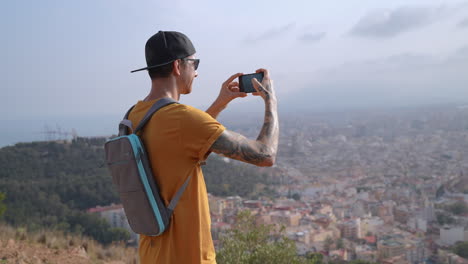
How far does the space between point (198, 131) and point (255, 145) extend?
160 millimetres

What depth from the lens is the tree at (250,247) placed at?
4.08m

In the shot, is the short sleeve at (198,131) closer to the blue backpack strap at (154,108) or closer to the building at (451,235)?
the blue backpack strap at (154,108)

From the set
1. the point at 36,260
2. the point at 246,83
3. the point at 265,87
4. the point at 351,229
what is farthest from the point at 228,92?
the point at 351,229

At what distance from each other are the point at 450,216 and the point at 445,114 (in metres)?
28.3

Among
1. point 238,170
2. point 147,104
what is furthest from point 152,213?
point 238,170

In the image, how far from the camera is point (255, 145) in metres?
1.12

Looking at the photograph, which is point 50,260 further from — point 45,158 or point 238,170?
point 238,170

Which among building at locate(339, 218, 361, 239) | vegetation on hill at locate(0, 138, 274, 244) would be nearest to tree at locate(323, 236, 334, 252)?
building at locate(339, 218, 361, 239)

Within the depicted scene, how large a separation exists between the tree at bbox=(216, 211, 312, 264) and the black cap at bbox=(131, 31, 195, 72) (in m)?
3.10

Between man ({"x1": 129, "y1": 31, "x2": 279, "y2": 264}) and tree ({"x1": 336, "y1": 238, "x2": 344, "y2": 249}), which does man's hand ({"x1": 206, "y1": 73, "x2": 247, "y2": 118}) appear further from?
tree ({"x1": 336, "y1": 238, "x2": 344, "y2": 249})

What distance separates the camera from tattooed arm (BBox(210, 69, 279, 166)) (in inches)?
42.8

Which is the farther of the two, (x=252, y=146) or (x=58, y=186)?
(x=58, y=186)

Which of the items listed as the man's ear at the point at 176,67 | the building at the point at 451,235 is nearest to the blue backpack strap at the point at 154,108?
the man's ear at the point at 176,67

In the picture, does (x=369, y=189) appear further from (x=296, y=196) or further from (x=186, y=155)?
(x=186, y=155)
